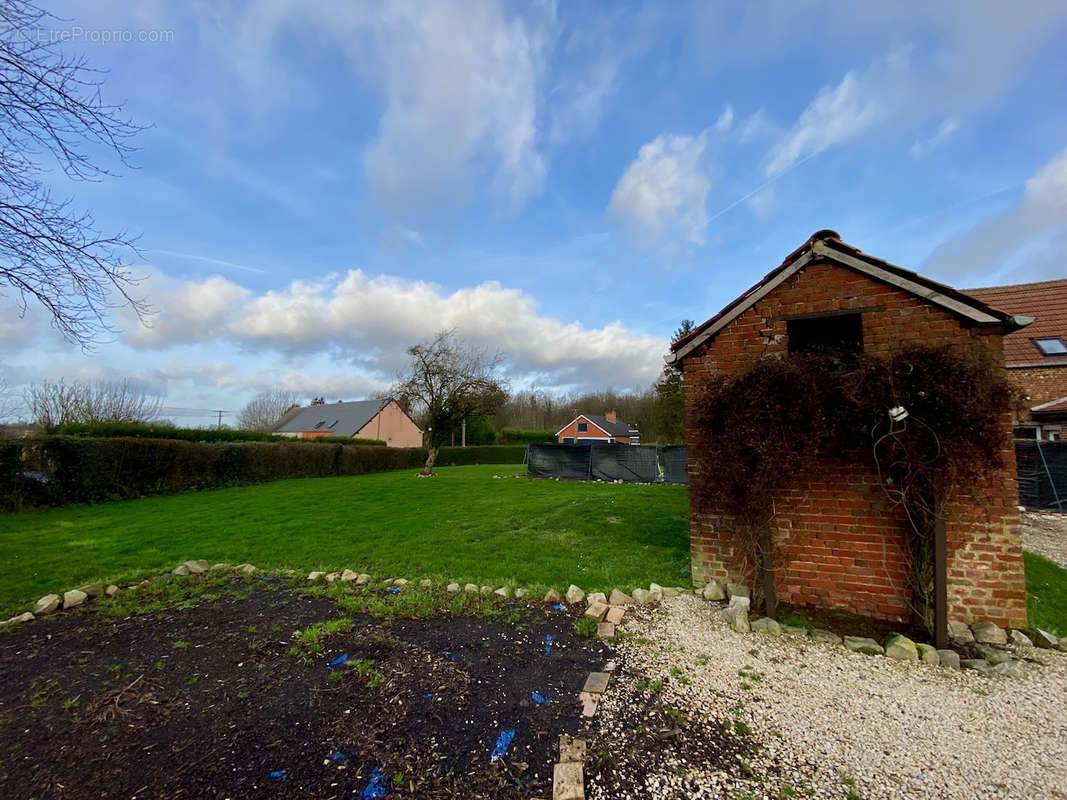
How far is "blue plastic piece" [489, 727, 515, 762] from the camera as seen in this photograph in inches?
98.6

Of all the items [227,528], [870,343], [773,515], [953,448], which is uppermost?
[870,343]

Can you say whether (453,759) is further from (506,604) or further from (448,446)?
(448,446)

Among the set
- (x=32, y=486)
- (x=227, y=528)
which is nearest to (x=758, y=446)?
(x=227, y=528)

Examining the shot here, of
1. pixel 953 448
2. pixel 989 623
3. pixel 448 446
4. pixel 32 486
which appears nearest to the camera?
pixel 953 448

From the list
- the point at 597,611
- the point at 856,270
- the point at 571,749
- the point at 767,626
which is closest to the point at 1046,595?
the point at 767,626

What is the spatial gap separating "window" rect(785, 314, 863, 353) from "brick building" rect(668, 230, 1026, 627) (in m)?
0.02

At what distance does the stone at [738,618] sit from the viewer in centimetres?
412

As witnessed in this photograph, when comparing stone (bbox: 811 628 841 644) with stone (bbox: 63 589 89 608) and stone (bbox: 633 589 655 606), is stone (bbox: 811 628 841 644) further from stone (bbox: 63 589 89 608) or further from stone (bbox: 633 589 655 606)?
stone (bbox: 63 589 89 608)

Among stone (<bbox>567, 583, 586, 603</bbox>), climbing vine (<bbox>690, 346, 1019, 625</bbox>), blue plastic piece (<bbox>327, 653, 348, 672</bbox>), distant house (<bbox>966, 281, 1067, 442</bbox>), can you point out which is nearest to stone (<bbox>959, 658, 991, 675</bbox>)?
climbing vine (<bbox>690, 346, 1019, 625</bbox>)

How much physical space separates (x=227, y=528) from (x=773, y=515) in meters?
10.0

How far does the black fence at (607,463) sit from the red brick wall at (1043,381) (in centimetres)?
996

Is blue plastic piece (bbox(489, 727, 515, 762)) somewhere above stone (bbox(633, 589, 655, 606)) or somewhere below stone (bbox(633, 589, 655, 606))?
below

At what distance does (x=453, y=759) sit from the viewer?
2.48m

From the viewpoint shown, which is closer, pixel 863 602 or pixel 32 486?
pixel 863 602
